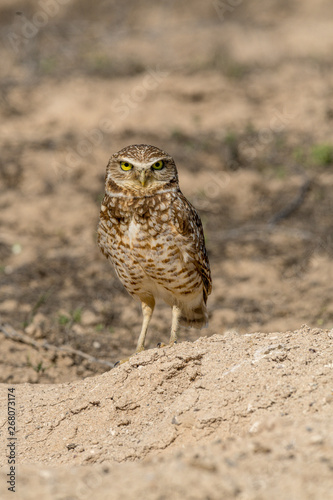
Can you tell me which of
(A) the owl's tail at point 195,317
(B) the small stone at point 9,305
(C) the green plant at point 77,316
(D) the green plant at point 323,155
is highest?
(A) the owl's tail at point 195,317

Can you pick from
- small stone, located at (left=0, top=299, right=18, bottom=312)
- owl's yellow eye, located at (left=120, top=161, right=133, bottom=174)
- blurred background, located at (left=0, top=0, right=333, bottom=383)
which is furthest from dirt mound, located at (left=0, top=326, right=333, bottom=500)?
small stone, located at (left=0, top=299, right=18, bottom=312)

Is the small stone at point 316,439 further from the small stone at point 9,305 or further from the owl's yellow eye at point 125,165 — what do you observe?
the small stone at point 9,305

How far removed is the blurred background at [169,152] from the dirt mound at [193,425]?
5.05ft

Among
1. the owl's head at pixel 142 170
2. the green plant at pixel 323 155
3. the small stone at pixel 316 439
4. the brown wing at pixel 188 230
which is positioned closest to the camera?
the small stone at pixel 316 439

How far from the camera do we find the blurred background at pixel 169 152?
7230 millimetres

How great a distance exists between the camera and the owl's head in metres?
4.60

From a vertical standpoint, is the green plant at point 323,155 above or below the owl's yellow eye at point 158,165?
below

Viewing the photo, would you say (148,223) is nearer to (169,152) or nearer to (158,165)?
(158,165)

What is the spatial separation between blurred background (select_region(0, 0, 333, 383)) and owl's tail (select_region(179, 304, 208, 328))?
0.83m

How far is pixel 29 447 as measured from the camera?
3928 millimetres

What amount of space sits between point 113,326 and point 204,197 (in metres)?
3.40

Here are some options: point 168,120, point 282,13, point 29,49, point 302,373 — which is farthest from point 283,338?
point 282,13

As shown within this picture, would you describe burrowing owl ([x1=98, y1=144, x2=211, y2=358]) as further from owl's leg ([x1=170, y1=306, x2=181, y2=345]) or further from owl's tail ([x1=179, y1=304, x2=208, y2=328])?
owl's tail ([x1=179, y1=304, x2=208, y2=328])

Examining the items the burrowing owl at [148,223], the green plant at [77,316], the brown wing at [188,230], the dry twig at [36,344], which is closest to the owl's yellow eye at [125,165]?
the burrowing owl at [148,223]
